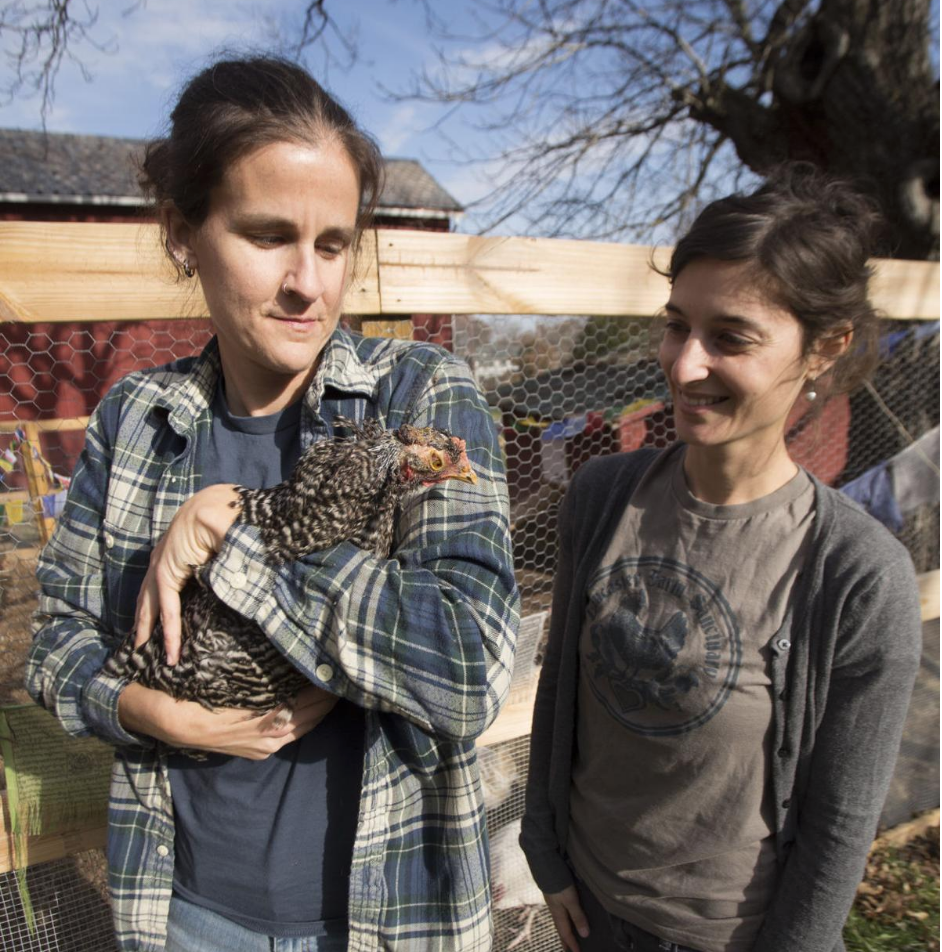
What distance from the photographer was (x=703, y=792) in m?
1.21

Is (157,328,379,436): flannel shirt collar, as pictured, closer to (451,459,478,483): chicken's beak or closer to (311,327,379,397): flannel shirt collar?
(311,327,379,397): flannel shirt collar

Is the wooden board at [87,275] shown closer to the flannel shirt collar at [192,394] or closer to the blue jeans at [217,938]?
the flannel shirt collar at [192,394]

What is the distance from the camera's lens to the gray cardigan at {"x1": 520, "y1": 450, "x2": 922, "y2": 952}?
1076 mm

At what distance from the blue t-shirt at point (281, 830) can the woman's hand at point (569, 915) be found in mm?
582

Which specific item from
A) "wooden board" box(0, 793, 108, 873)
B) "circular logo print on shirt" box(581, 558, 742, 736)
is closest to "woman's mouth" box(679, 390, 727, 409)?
"circular logo print on shirt" box(581, 558, 742, 736)

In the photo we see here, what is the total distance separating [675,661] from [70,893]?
1.61 m

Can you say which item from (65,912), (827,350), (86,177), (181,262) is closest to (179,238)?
(181,262)

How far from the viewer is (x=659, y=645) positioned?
50.1 inches

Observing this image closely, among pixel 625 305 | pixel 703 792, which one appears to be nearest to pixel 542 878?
pixel 703 792

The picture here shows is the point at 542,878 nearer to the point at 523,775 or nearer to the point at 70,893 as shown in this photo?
the point at 523,775

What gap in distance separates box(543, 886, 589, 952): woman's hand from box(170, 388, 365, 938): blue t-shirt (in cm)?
58

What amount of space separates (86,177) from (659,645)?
1424cm

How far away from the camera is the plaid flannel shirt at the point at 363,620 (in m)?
0.88

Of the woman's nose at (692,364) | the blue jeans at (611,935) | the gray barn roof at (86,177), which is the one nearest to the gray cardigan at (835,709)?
the blue jeans at (611,935)
